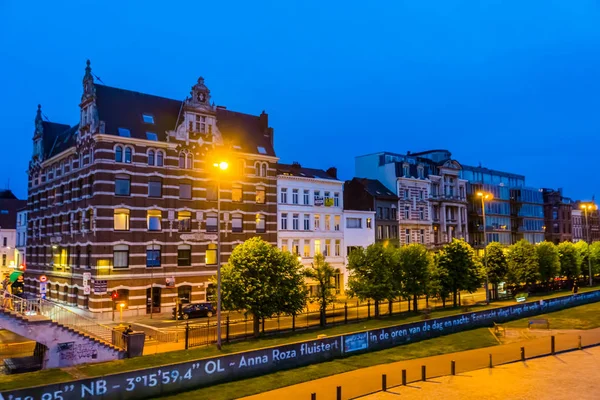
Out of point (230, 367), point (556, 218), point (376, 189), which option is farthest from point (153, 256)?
point (556, 218)

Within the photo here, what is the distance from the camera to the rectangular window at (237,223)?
5734cm

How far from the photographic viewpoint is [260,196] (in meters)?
60.0

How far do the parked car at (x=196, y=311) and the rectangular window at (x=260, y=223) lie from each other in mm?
14087

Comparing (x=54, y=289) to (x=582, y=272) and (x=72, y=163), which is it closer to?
(x=72, y=163)

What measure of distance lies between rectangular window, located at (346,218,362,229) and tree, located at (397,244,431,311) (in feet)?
75.0

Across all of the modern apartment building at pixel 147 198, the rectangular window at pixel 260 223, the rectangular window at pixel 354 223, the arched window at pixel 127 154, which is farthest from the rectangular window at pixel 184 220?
the rectangular window at pixel 354 223

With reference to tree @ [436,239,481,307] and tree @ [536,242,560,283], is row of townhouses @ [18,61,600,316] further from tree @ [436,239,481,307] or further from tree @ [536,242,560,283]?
tree @ [536,242,560,283]

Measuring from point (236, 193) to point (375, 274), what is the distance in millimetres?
21294

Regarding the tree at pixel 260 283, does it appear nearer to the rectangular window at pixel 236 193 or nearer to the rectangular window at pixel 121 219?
the rectangular window at pixel 121 219

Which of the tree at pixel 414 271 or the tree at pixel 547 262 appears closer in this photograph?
the tree at pixel 414 271

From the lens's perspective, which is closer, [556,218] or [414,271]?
[414,271]

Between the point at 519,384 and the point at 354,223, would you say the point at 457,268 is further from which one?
the point at 519,384

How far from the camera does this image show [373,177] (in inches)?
3162

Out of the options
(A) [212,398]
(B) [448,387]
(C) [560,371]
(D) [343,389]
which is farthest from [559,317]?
(A) [212,398]
